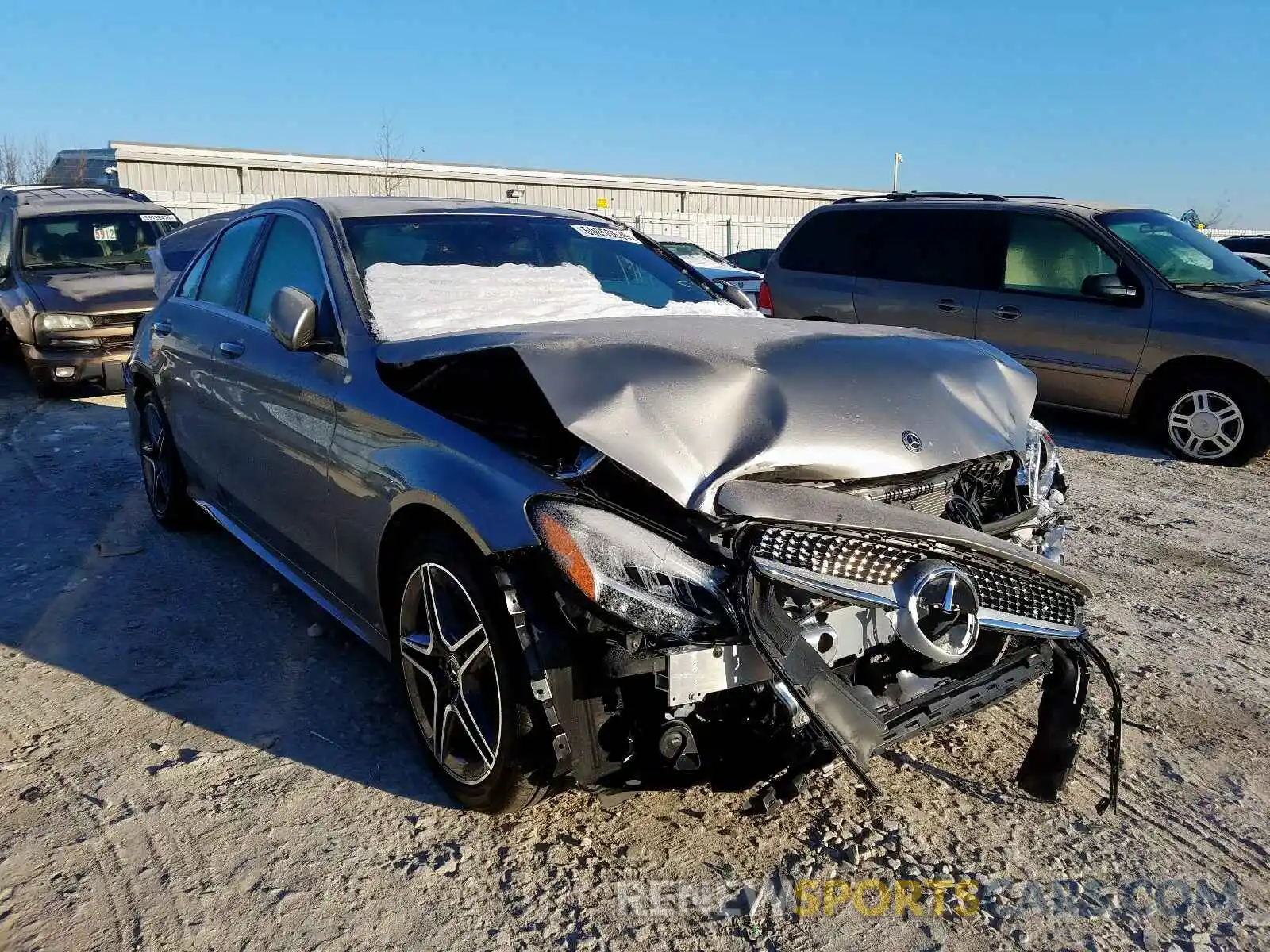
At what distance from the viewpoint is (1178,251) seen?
7609mm

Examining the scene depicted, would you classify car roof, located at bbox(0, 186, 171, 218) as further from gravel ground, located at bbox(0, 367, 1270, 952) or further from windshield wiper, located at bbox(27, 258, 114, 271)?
gravel ground, located at bbox(0, 367, 1270, 952)

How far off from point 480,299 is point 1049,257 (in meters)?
5.70

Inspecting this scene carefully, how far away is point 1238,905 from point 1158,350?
18.5 feet

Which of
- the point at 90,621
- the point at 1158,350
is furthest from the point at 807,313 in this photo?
the point at 90,621

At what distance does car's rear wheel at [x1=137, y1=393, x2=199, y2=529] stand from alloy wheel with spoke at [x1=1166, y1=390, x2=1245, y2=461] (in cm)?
665

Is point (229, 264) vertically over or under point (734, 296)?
over

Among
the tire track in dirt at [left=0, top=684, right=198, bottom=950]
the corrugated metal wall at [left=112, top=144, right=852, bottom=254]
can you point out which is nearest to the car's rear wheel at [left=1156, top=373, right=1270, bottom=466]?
the tire track in dirt at [left=0, top=684, right=198, bottom=950]

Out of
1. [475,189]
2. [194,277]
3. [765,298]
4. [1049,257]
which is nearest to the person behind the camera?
[194,277]

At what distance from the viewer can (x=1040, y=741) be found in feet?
8.78

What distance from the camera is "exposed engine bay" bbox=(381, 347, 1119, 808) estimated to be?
229 centimetres

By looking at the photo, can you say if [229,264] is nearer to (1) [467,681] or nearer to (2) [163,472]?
(2) [163,472]

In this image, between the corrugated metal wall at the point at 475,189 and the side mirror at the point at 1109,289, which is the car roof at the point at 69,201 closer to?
the corrugated metal wall at the point at 475,189

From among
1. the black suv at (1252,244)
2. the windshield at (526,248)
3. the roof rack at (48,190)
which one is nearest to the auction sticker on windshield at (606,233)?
the windshield at (526,248)

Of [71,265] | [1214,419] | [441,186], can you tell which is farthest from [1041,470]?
[441,186]
